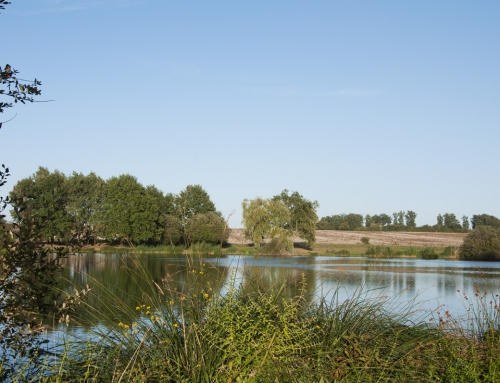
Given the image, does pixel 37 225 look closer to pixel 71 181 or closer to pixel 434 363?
pixel 434 363

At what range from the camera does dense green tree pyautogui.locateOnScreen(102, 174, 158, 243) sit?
51.5 metres

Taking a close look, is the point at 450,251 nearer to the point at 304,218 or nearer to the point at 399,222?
the point at 304,218

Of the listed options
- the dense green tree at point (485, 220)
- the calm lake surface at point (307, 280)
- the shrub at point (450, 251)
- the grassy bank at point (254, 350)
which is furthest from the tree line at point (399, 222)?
the grassy bank at point (254, 350)

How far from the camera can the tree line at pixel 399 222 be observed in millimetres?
83250

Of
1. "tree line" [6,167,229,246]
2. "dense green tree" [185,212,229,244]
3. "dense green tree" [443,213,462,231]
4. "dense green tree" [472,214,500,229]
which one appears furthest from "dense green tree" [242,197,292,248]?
"dense green tree" [443,213,462,231]

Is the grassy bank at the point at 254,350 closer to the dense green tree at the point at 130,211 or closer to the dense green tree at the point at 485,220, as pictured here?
the dense green tree at the point at 130,211

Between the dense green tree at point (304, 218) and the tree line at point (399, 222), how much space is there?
33067 millimetres

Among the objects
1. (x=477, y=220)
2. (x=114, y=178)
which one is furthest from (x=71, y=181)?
(x=477, y=220)

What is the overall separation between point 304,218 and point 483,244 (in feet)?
54.9

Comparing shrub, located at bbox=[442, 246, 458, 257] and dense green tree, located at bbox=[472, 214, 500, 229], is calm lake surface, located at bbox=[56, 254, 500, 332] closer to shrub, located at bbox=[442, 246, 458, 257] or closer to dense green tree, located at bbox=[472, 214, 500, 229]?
shrub, located at bbox=[442, 246, 458, 257]

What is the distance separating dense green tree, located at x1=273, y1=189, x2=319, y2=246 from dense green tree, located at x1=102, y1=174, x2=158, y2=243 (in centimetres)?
1291

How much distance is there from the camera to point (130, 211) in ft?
169

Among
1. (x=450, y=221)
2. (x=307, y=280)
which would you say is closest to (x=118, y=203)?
(x=307, y=280)

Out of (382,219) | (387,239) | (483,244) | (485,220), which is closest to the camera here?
(483,244)
